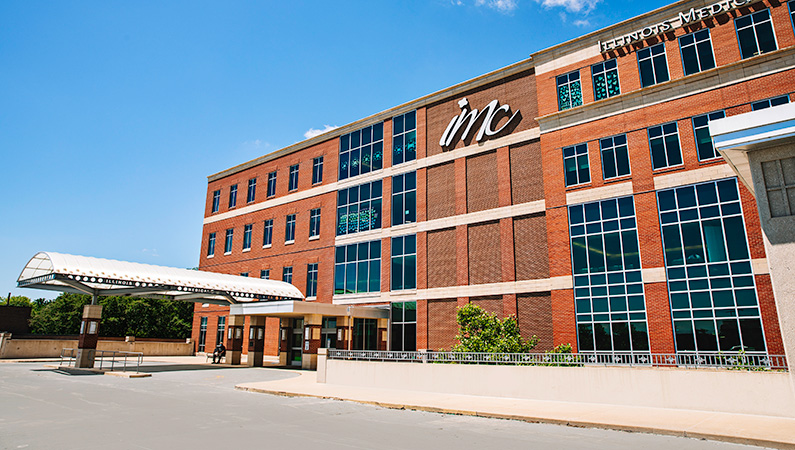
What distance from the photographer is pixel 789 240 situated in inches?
460

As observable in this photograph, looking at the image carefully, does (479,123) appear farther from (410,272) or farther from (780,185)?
(780,185)

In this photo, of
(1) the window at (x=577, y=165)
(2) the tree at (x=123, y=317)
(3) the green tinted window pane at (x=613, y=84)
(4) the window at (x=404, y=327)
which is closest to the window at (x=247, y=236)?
(4) the window at (x=404, y=327)

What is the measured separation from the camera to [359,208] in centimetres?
3631

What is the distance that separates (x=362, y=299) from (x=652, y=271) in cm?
1847

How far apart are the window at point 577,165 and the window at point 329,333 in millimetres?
18505

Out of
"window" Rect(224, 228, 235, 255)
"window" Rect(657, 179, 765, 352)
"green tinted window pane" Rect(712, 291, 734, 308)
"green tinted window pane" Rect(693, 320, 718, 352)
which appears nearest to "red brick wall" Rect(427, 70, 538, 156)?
"window" Rect(657, 179, 765, 352)

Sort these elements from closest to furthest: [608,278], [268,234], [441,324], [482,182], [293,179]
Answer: [608,278] < [441,324] < [482,182] < [293,179] < [268,234]

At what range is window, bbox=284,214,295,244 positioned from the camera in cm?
4078

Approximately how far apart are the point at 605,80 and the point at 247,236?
3208 cm

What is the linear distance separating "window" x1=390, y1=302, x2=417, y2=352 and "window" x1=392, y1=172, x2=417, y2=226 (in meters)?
5.69

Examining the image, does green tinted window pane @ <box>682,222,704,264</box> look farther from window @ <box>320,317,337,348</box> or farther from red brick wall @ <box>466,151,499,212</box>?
window @ <box>320,317,337,348</box>

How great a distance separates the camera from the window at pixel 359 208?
35344 millimetres

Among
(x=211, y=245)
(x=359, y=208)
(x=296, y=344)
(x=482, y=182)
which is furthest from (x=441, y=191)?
(x=211, y=245)

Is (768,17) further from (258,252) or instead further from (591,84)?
(258,252)
